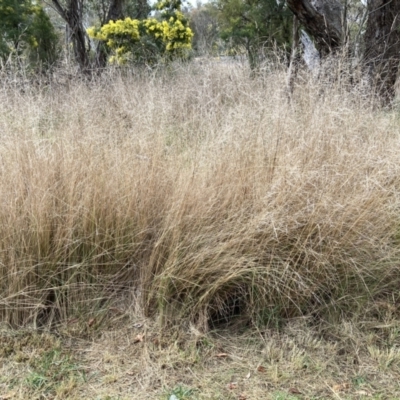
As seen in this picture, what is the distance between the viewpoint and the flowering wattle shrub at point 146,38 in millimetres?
8328

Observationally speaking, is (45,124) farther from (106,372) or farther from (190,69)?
(190,69)

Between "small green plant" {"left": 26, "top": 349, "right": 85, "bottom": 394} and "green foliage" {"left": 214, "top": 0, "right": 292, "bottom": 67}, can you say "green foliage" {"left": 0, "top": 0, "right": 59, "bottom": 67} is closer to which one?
"green foliage" {"left": 214, "top": 0, "right": 292, "bottom": 67}

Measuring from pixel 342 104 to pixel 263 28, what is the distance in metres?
10.9

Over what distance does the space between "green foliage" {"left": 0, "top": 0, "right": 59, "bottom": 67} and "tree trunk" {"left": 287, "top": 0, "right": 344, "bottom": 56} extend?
19.9 feet

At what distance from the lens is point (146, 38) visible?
8.73m

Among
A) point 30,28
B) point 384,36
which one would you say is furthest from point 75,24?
point 384,36

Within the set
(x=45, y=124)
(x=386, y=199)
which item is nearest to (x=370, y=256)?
(x=386, y=199)

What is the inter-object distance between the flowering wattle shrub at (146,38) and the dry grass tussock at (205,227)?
6.62 metres

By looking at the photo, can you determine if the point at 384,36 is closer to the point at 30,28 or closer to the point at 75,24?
the point at 75,24

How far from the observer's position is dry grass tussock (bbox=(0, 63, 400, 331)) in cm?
191

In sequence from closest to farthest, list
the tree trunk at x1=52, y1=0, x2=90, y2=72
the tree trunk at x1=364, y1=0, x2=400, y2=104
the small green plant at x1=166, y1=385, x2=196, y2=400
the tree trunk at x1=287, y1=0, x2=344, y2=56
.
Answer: the small green plant at x1=166, y1=385, x2=196, y2=400 < the tree trunk at x1=364, y1=0, x2=400, y2=104 < the tree trunk at x1=287, y1=0, x2=344, y2=56 < the tree trunk at x1=52, y1=0, x2=90, y2=72

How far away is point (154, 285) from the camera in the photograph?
6.37 feet

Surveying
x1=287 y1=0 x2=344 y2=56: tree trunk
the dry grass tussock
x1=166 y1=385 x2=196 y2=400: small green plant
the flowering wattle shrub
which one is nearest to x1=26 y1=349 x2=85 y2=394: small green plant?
the dry grass tussock

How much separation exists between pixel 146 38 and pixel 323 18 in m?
4.75
